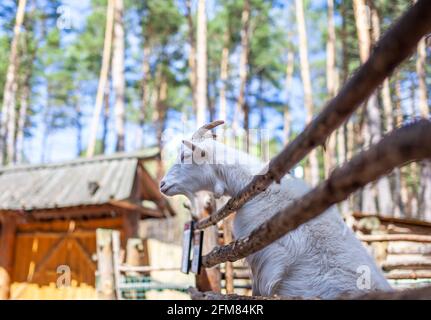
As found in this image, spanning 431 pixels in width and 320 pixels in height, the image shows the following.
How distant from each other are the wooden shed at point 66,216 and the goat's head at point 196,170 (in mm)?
5787

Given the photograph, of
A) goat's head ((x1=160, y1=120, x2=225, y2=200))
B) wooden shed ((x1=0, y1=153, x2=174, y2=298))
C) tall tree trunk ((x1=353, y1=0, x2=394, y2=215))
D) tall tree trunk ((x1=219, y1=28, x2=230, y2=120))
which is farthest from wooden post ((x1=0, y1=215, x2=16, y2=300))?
tall tree trunk ((x1=219, y1=28, x2=230, y2=120))

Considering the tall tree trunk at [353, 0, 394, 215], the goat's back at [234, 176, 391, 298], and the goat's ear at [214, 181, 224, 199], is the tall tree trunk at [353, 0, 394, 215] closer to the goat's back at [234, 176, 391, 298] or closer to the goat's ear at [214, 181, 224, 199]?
the goat's ear at [214, 181, 224, 199]

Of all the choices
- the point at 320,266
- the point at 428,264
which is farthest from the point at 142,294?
the point at 320,266

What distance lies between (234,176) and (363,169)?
1937 mm

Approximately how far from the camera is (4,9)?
16891 millimetres

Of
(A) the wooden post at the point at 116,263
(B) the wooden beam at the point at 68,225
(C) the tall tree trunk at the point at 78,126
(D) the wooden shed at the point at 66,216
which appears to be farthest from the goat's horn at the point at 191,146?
(C) the tall tree trunk at the point at 78,126

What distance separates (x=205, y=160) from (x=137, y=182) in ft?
21.7

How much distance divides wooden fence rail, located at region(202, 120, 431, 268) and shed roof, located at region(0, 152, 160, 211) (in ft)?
24.9

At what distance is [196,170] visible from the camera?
305 centimetres

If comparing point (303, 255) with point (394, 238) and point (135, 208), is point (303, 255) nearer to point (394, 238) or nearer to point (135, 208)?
point (394, 238)

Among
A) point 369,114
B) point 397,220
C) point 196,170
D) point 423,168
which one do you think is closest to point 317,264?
point 196,170

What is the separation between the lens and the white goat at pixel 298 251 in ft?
7.39

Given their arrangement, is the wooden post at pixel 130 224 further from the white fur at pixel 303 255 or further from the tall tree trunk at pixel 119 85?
the white fur at pixel 303 255

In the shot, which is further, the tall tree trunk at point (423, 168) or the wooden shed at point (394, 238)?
the tall tree trunk at point (423, 168)
